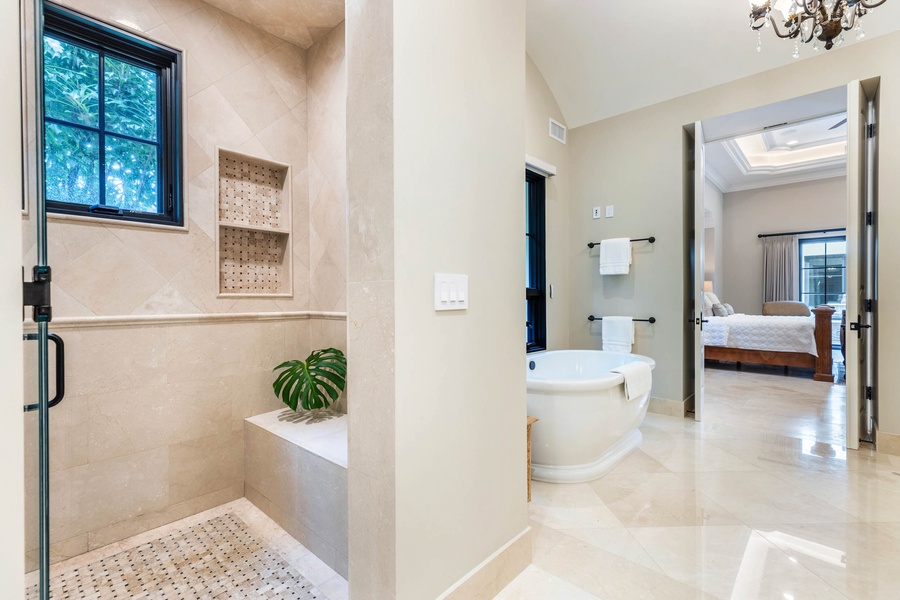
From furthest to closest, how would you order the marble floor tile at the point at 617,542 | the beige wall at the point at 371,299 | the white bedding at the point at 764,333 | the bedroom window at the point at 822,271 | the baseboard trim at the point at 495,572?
the bedroom window at the point at 822,271, the white bedding at the point at 764,333, the marble floor tile at the point at 617,542, the baseboard trim at the point at 495,572, the beige wall at the point at 371,299

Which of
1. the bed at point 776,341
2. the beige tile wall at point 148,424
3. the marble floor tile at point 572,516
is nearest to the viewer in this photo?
the beige tile wall at point 148,424

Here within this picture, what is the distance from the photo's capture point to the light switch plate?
126cm

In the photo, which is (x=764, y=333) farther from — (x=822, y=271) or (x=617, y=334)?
(x=822, y=271)

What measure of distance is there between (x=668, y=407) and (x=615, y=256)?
1396 mm

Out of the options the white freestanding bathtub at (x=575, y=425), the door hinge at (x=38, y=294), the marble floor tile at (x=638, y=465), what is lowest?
the marble floor tile at (x=638, y=465)

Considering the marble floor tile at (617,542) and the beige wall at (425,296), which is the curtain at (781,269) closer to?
the marble floor tile at (617,542)

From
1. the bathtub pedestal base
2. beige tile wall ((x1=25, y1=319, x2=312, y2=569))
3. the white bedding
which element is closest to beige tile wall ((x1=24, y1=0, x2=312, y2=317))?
beige tile wall ((x1=25, y1=319, x2=312, y2=569))

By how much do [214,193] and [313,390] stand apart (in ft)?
4.04

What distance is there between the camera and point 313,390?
86.8 inches

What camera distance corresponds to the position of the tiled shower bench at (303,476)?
5.62ft

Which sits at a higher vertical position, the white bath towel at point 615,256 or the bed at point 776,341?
the white bath towel at point 615,256

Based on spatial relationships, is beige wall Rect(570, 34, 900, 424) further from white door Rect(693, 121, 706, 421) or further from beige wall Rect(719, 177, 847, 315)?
beige wall Rect(719, 177, 847, 315)

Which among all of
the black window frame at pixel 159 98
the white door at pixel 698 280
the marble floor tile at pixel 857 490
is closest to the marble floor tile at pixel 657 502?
the marble floor tile at pixel 857 490

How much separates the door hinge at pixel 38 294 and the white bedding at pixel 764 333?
6688mm
